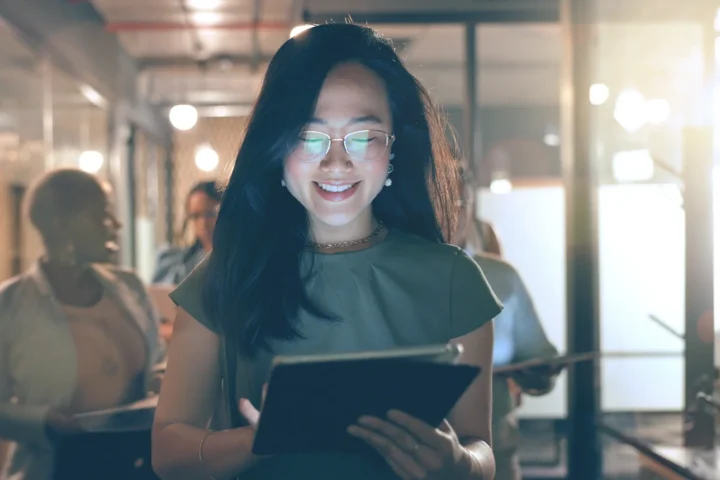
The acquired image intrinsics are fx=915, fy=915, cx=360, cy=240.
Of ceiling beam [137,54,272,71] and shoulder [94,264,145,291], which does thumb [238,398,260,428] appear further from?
ceiling beam [137,54,272,71]

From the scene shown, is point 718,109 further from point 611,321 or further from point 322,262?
point 611,321

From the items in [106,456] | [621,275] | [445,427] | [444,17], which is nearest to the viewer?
[445,427]

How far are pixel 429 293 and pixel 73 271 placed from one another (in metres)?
1.74

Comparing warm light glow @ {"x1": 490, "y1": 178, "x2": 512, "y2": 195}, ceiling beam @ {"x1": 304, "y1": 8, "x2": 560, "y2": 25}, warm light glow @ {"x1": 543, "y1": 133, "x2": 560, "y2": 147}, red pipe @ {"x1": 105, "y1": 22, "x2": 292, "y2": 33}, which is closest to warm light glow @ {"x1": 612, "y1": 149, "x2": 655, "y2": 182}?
ceiling beam @ {"x1": 304, "y1": 8, "x2": 560, "y2": 25}

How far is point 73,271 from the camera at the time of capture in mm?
2811

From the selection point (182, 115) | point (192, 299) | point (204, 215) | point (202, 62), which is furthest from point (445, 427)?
point (182, 115)

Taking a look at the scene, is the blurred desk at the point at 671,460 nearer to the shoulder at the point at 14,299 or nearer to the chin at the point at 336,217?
the chin at the point at 336,217

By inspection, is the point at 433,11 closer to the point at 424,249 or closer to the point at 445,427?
the point at 424,249

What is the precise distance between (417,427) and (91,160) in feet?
22.3

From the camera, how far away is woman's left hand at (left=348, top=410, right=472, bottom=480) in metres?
1.18

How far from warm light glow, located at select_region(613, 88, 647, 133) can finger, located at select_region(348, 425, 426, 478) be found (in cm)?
395

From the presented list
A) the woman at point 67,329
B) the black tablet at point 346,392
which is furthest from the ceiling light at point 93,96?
the black tablet at point 346,392

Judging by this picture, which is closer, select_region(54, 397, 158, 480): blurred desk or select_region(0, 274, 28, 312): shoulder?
select_region(54, 397, 158, 480): blurred desk

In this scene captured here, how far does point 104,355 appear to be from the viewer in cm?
274
